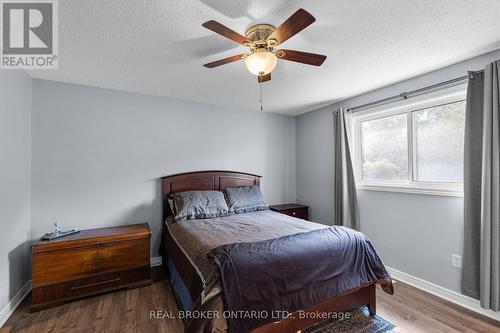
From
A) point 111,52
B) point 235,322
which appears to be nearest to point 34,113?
point 111,52

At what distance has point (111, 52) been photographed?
2.04 metres

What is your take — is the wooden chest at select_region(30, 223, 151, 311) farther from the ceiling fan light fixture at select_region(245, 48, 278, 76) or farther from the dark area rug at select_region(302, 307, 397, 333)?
the ceiling fan light fixture at select_region(245, 48, 278, 76)

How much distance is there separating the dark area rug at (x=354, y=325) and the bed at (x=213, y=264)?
10 centimetres

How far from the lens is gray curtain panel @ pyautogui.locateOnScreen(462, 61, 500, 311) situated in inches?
77.2

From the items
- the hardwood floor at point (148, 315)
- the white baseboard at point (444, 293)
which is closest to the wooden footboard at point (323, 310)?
the hardwood floor at point (148, 315)

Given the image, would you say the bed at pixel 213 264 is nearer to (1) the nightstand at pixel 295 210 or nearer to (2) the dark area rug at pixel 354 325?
(2) the dark area rug at pixel 354 325

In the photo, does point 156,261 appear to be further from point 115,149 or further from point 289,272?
point 289,272

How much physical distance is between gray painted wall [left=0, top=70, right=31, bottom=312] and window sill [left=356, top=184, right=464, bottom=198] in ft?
13.0

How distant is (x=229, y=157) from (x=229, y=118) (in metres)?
0.65

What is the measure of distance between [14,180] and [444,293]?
4.43 m

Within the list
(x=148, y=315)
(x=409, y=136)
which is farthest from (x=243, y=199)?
(x=409, y=136)

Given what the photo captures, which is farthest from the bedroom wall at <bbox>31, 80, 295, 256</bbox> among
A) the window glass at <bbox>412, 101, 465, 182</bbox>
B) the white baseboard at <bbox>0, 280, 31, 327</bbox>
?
the window glass at <bbox>412, 101, 465, 182</bbox>

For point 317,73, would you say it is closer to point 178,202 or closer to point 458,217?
point 458,217

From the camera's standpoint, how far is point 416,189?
8.51 ft
